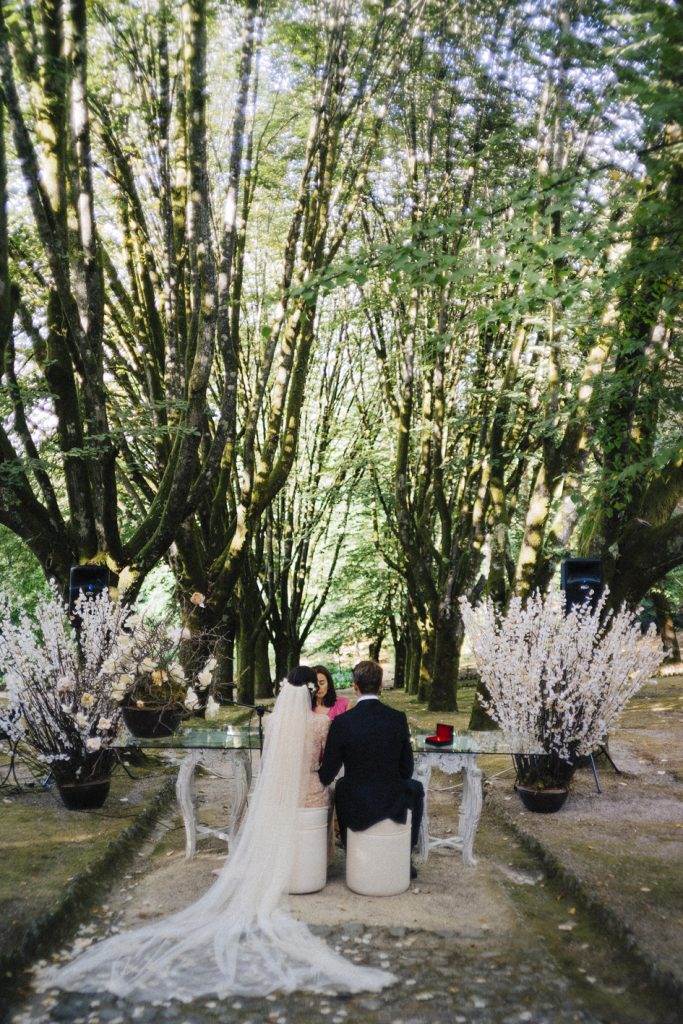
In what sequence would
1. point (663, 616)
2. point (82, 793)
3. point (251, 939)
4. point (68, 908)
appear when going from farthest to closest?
point (663, 616), point (82, 793), point (68, 908), point (251, 939)

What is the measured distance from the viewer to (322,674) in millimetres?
8430

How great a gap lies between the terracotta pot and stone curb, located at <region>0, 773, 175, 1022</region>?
3694 millimetres

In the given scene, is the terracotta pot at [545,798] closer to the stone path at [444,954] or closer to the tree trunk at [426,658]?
the stone path at [444,954]

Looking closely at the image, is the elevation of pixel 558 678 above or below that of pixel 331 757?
above

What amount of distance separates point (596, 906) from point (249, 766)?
337cm

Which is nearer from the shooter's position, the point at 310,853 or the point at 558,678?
the point at 310,853

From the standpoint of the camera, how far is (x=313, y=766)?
6352mm

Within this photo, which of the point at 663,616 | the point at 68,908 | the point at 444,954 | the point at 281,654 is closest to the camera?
the point at 444,954

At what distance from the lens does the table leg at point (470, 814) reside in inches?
271

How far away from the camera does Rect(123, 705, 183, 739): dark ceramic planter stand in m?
7.47

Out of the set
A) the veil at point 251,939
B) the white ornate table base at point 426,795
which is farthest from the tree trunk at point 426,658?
the veil at point 251,939

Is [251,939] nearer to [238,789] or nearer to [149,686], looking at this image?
[238,789]

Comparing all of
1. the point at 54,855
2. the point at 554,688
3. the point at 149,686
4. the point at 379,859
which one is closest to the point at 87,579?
the point at 149,686

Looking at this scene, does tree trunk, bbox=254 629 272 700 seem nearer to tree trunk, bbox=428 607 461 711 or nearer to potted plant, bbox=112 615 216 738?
tree trunk, bbox=428 607 461 711
